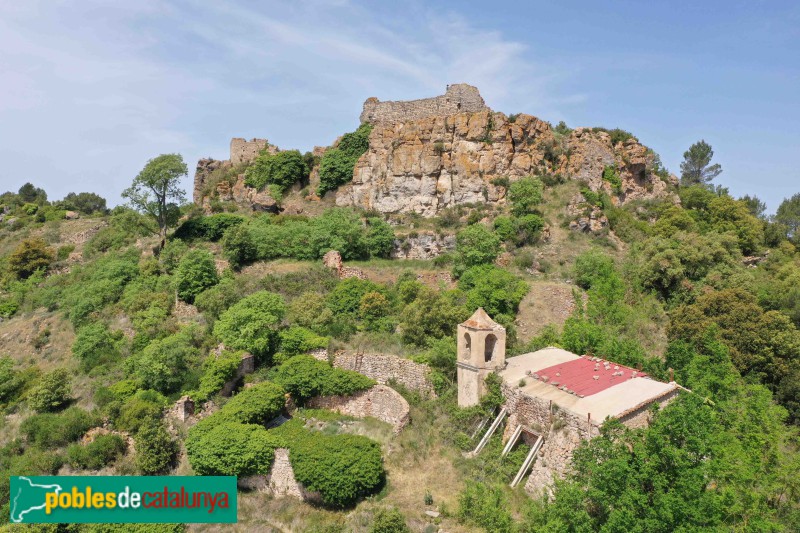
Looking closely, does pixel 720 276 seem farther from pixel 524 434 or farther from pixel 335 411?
pixel 335 411

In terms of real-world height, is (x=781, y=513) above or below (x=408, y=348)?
below

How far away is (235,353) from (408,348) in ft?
21.9

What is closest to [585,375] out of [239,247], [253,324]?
[253,324]

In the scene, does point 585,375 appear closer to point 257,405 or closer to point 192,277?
point 257,405

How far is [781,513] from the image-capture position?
13391 mm

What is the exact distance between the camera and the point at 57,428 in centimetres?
1906

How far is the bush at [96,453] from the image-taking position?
17766 millimetres

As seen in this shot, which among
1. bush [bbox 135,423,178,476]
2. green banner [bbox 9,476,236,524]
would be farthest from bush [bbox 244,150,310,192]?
green banner [bbox 9,476,236,524]

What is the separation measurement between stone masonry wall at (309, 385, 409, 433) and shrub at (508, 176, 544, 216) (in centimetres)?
1640

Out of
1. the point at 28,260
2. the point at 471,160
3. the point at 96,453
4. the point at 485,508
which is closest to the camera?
the point at 485,508

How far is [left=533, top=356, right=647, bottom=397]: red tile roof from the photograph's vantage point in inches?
606

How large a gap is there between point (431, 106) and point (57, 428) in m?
27.8

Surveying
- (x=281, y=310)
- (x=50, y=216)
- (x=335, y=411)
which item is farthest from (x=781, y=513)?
(x=50, y=216)

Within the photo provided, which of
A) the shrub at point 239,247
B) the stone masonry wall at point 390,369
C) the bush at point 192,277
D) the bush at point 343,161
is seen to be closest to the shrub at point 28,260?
the shrub at point 239,247
